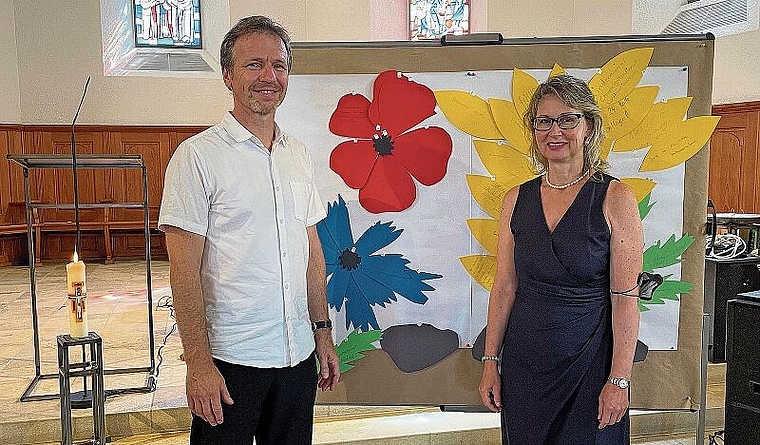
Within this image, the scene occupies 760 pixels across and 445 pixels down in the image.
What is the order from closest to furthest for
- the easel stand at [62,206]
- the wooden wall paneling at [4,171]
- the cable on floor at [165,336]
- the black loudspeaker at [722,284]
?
1. the easel stand at [62,206]
2. the cable on floor at [165,336]
3. the black loudspeaker at [722,284]
4. the wooden wall paneling at [4,171]

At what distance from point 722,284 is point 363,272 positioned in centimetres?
245

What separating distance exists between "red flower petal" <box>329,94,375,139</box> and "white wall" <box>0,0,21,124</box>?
22.6 ft

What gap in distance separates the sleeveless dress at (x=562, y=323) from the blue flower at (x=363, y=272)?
538mm

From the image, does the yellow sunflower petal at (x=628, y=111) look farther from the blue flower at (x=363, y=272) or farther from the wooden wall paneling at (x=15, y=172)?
the wooden wall paneling at (x=15, y=172)

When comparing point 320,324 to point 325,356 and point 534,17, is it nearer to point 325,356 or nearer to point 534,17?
point 325,356

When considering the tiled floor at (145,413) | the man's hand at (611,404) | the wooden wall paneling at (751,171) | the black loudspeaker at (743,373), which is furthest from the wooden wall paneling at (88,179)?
the man's hand at (611,404)

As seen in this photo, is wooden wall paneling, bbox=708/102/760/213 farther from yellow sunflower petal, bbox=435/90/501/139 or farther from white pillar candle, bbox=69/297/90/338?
white pillar candle, bbox=69/297/90/338

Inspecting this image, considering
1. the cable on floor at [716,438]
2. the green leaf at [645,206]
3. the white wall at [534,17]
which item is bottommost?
the cable on floor at [716,438]

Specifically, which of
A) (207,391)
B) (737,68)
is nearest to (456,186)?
(207,391)

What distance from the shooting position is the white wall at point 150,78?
7.72 metres

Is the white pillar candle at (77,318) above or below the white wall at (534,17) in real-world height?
below

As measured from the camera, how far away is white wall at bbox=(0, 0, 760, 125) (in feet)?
25.3

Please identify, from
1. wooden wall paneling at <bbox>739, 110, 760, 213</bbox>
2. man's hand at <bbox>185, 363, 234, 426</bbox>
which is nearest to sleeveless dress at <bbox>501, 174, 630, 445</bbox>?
man's hand at <bbox>185, 363, 234, 426</bbox>

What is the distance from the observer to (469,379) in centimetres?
226
